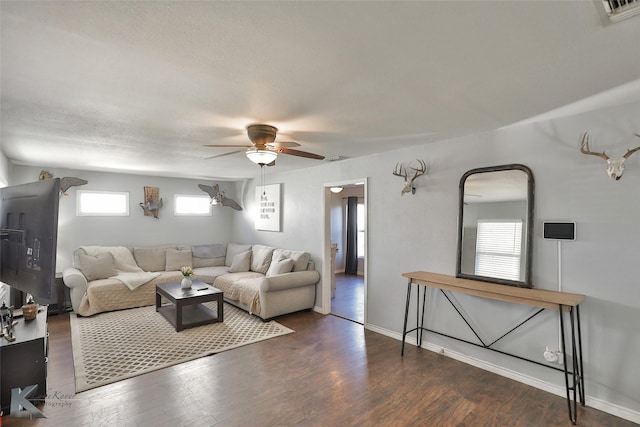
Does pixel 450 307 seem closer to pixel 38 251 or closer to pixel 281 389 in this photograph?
pixel 281 389

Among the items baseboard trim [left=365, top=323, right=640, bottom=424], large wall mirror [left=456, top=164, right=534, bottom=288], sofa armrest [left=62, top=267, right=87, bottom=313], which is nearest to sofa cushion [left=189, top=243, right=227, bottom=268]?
sofa armrest [left=62, top=267, right=87, bottom=313]

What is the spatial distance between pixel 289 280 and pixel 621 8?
4118 mm

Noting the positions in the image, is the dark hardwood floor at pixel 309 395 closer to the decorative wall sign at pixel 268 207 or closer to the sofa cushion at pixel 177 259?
the sofa cushion at pixel 177 259

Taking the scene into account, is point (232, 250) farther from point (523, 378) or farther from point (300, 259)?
point (523, 378)

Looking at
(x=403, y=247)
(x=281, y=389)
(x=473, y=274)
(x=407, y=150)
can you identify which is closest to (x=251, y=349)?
(x=281, y=389)

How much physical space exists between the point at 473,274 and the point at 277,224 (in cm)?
359

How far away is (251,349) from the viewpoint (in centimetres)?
351

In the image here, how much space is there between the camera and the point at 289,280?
459cm

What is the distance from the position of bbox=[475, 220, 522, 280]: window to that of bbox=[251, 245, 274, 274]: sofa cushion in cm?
351

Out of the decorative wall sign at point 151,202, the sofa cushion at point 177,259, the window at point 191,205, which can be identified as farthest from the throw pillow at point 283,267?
the decorative wall sign at point 151,202

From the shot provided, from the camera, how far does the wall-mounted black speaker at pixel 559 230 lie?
8.40 feet

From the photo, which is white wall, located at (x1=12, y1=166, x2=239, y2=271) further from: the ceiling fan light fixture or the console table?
the console table

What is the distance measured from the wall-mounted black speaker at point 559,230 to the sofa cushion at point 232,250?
4.89 metres

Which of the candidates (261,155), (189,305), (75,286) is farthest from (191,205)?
(261,155)
